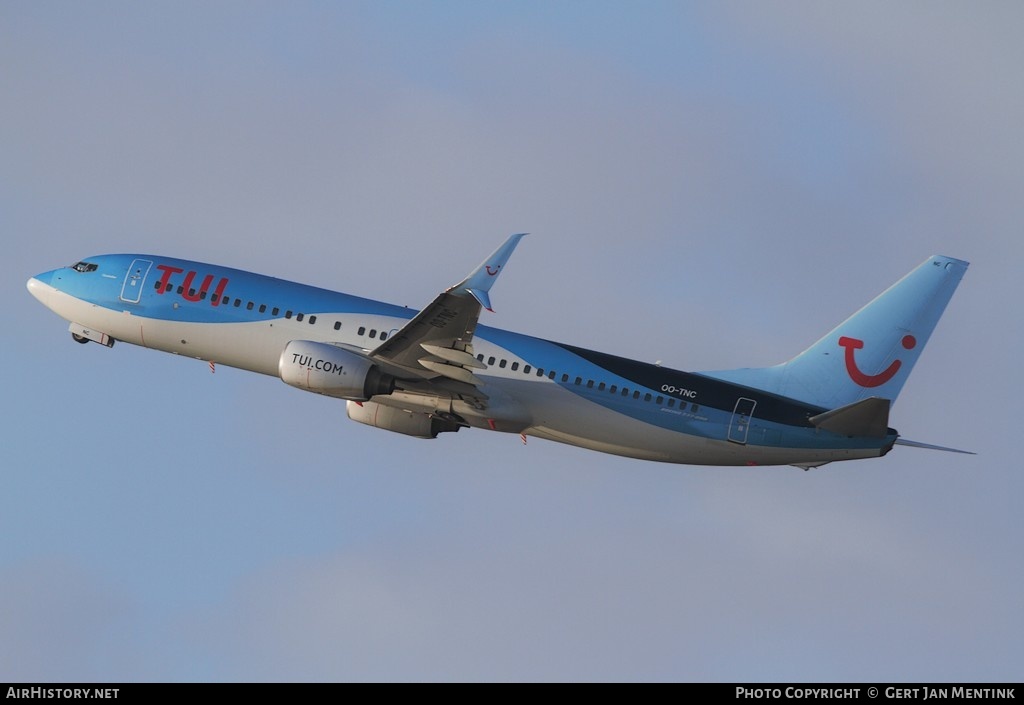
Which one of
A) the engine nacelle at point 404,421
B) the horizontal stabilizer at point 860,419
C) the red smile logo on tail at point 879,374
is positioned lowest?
the engine nacelle at point 404,421

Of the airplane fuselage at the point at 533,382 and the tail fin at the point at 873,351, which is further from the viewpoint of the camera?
the tail fin at the point at 873,351

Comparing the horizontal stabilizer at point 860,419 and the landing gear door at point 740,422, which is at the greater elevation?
the horizontal stabilizer at point 860,419

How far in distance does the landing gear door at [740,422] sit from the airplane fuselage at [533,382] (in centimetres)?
3

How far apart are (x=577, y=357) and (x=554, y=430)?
2737 mm

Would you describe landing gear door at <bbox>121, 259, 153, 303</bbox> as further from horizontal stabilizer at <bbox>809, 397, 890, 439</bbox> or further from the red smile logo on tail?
the red smile logo on tail

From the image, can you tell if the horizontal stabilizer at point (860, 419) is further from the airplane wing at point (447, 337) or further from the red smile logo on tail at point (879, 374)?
the airplane wing at point (447, 337)

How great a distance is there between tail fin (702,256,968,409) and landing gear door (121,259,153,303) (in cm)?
2161

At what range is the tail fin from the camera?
56.0 meters

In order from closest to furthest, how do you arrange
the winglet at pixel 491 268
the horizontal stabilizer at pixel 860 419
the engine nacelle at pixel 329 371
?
the winglet at pixel 491 268, the horizontal stabilizer at pixel 860 419, the engine nacelle at pixel 329 371

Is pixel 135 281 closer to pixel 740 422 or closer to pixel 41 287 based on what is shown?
pixel 41 287

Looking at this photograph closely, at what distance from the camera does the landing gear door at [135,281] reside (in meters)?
59.1

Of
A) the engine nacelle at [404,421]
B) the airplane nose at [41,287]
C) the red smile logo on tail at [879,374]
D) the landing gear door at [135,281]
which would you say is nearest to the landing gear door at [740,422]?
the red smile logo on tail at [879,374]
